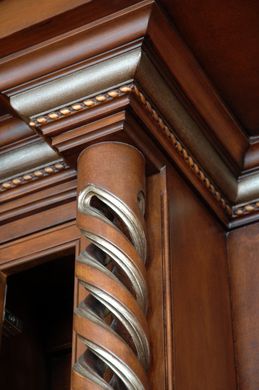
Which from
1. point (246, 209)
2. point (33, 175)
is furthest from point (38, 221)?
point (246, 209)

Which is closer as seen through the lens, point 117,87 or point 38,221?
point 117,87

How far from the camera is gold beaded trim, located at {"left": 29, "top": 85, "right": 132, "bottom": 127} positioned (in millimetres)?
1563

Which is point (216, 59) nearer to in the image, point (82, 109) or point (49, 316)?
point (82, 109)

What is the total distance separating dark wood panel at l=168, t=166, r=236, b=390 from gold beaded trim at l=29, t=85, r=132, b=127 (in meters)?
0.17

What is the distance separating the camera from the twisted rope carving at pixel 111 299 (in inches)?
55.6

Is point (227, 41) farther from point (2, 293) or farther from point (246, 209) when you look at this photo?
point (2, 293)

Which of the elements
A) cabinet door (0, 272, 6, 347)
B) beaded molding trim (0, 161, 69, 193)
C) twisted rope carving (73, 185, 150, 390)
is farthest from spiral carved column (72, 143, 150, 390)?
cabinet door (0, 272, 6, 347)

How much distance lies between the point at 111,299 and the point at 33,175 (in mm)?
367

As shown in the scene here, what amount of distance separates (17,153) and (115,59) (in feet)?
0.94

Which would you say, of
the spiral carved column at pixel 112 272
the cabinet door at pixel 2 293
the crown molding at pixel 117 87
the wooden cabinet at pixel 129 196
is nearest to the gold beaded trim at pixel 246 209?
the wooden cabinet at pixel 129 196

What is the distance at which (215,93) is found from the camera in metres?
1.71

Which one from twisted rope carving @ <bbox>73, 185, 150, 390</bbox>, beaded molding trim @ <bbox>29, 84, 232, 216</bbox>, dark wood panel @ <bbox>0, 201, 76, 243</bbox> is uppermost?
beaded molding trim @ <bbox>29, 84, 232, 216</bbox>

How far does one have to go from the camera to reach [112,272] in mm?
1498

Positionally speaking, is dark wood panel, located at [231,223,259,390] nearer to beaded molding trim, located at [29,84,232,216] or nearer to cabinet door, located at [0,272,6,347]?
beaded molding trim, located at [29,84,232,216]
